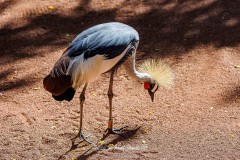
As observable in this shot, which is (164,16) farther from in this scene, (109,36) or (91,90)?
(109,36)

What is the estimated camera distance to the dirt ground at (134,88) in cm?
559

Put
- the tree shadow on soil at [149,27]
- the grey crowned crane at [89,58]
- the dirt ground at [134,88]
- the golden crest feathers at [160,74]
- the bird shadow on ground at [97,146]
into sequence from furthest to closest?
the tree shadow on soil at [149,27] < the golden crest feathers at [160,74] < the dirt ground at [134,88] < the bird shadow on ground at [97,146] < the grey crowned crane at [89,58]

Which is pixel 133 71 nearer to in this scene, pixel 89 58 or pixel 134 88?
pixel 89 58

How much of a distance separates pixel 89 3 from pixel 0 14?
144 cm

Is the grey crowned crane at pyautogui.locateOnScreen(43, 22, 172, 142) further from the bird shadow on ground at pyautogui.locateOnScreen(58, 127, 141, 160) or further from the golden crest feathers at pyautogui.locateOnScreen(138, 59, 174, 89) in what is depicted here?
the bird shadow on ground at pyautogui.locateOnScreen(58, 127, 141, 160)

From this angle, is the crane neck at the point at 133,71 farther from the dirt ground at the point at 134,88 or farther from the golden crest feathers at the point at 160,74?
the dirt ground at the point at 134,88

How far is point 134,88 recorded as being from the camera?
262 inches

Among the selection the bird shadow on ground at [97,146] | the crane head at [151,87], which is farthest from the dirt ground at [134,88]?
the crane head at [151,87]

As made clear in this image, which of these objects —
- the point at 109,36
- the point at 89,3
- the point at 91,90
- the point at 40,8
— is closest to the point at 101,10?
the point at 89,3

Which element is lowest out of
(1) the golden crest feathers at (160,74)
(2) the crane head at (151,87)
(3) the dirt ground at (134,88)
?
(3) the dirt ground at (134,88)

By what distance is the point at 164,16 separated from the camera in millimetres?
8242

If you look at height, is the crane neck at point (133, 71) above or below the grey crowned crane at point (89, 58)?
below

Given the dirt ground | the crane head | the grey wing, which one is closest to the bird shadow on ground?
the dirt ground

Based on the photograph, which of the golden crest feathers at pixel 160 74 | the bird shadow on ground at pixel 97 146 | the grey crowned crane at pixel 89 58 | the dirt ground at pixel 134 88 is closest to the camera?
the grey crowned crane at pixel 89 58
